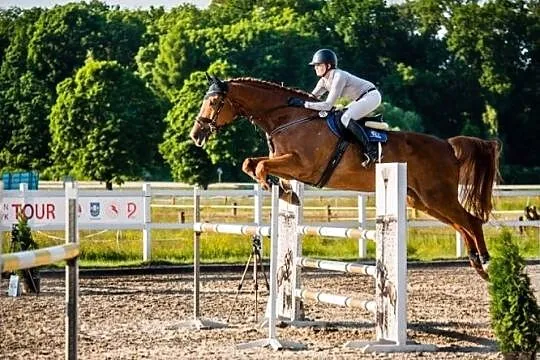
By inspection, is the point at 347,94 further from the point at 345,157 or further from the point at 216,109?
the point at 216,109

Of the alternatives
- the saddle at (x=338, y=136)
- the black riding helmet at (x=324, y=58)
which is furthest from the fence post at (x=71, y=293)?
the saddle at (x=338, y=136)

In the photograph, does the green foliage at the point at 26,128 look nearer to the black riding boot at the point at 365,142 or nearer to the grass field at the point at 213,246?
the grass field at the point at 213,246

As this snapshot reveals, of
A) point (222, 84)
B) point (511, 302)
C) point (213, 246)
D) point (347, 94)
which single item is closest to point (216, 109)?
point (222, 84)

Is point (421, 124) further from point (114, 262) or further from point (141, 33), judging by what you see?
point (114, 262)

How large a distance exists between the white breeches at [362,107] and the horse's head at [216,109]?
102 centimetres

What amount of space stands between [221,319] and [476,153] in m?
3.15

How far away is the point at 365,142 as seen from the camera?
11227mm

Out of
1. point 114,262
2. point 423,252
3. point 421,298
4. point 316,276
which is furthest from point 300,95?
point 423,252

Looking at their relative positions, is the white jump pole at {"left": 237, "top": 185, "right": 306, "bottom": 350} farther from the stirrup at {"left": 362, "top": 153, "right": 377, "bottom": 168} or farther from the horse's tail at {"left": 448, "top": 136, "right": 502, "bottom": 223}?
the horse's tail at {"left": 448, "top": 136, "right": 502, "bottom": 223}

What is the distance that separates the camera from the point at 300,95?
37.5 ft

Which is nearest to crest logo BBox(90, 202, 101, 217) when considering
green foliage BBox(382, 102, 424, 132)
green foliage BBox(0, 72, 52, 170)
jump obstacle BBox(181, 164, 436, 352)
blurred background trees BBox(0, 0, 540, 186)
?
jump obstacle BBox(181, 164, 436, 352)

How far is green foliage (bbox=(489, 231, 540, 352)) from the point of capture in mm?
7230

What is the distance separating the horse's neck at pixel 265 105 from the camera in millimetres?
11242

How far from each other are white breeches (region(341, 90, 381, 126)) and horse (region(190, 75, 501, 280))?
21 centimetres
